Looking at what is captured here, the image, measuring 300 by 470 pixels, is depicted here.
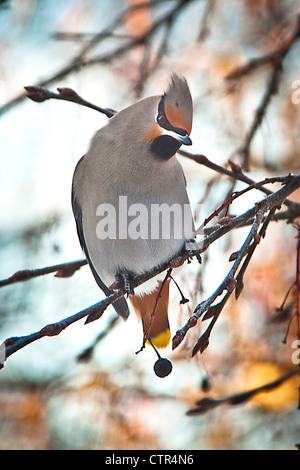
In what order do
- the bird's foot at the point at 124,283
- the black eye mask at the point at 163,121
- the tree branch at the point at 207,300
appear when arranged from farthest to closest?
the bird's foot at the point at 124,283 < the black eye mask at the point at 163,121 < the tree branch at the point at 207,300

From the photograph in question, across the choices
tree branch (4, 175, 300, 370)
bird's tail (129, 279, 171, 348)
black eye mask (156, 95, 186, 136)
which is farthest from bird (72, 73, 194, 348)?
tree branch (4, 175, 300, 370)

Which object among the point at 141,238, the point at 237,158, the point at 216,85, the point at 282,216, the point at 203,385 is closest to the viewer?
the point at 282,216

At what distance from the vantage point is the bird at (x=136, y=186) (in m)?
2.83

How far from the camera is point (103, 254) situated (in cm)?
316

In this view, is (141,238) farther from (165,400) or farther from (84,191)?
(165,400)

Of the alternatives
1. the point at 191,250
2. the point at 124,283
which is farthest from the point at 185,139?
the point at 124,283

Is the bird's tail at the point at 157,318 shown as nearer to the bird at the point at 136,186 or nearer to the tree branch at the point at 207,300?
the bird at the point at 136,186

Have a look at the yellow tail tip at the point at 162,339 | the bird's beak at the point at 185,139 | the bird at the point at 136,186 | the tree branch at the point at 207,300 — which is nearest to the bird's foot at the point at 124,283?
the bird at the point at 136,186

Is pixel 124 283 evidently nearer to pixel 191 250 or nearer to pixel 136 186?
pixel 191 250

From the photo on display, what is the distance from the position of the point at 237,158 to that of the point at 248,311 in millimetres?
1268

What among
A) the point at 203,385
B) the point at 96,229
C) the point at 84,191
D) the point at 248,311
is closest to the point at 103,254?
the point at 96,229

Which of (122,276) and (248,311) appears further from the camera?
(248,311)

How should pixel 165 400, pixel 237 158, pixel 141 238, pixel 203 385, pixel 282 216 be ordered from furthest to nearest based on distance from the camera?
pixel 165 400 < pixel 237 158 < pixel 141 238 < pixel 203 385 < pixel 282 216

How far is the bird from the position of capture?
283 cm
